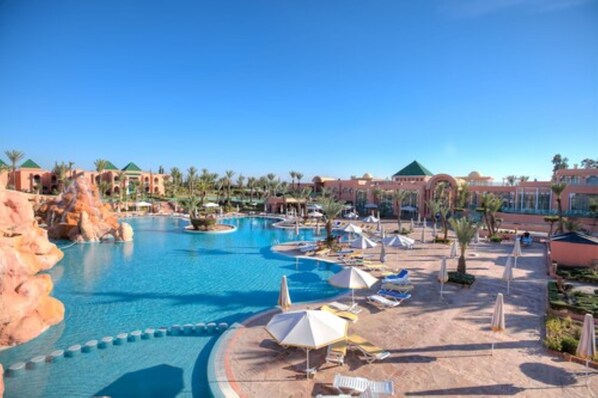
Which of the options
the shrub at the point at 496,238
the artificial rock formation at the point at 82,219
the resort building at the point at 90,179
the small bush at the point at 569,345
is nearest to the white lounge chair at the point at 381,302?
the small bush at the point at 569,345

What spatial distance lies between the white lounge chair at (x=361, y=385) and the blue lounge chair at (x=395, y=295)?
5.54 metres

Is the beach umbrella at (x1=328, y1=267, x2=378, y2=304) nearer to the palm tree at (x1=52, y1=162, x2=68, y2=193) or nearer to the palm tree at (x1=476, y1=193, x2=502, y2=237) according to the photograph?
the palm tree at (x1=476, y1=193, x2=502, y2=237)

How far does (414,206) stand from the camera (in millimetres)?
45000

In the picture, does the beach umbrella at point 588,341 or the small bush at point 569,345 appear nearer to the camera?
the beach umbrella at point 588,341

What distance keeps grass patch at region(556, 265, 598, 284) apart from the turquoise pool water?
445 inches

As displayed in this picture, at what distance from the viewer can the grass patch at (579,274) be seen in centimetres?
1568

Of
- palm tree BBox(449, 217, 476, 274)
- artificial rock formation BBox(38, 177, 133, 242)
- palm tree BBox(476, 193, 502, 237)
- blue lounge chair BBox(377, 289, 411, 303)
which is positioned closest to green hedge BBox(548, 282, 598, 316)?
palm tree BBox(449, 217, 476, 274)

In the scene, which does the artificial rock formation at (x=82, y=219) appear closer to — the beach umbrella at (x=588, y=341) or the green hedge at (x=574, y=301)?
the green hedge at (x=574, y=301)

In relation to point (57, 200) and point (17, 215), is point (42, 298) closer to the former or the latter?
point (17, 215)

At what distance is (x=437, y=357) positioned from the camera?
8.52m

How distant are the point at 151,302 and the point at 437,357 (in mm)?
11009

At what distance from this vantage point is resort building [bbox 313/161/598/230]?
33.6 metres

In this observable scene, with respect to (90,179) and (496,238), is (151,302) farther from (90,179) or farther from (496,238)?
(90,179)

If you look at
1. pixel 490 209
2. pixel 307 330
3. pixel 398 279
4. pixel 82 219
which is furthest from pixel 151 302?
pixel 490 209
